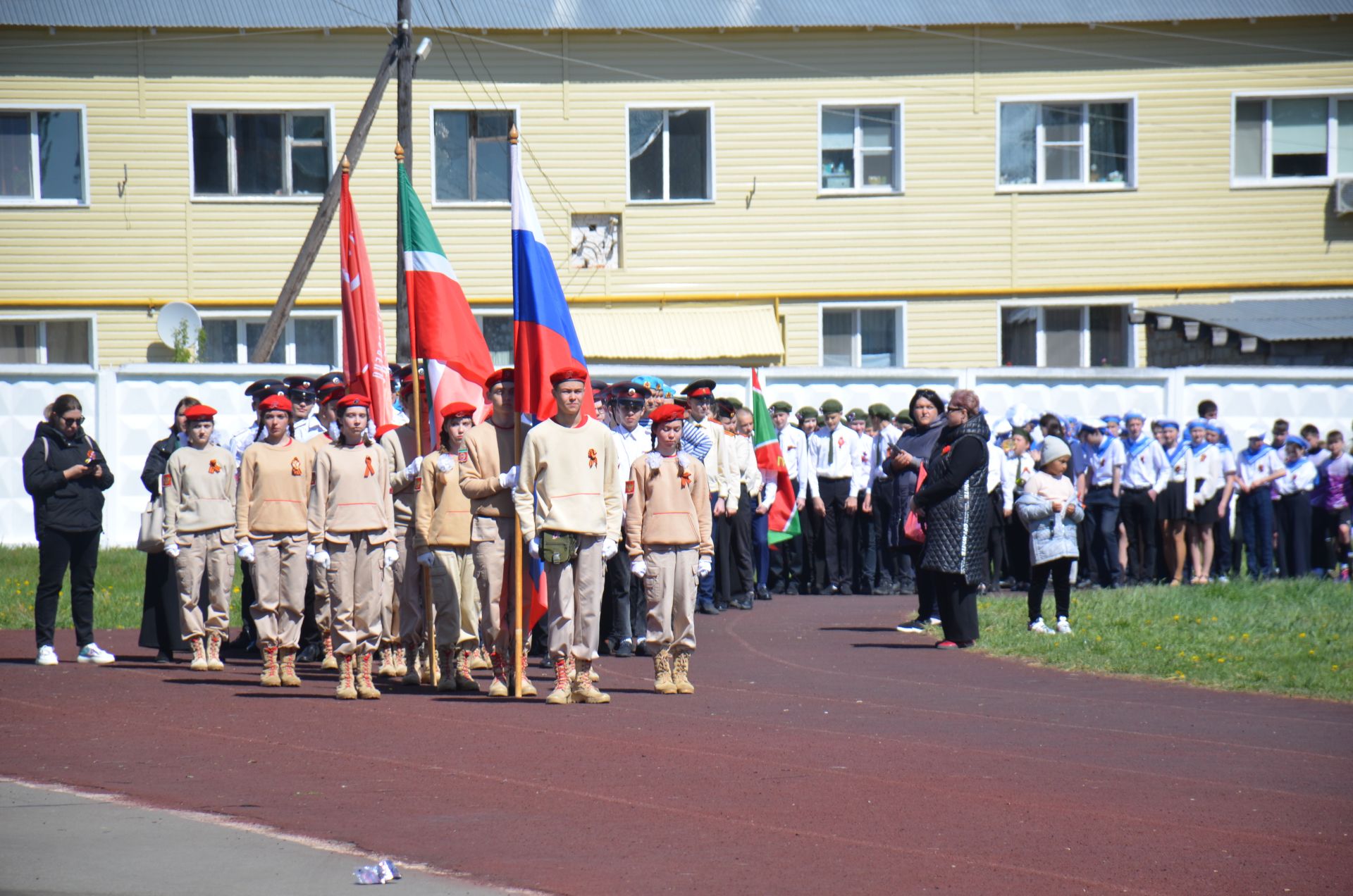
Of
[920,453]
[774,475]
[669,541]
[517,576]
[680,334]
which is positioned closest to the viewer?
[517,576]

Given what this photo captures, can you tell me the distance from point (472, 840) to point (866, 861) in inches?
64.7

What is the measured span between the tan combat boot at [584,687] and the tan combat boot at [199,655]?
336 centimetres

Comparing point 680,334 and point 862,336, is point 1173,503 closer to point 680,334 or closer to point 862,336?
point 862,336

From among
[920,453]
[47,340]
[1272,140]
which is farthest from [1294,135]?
[47,340]

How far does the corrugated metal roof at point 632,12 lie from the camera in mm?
25766

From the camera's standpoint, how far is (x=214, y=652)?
12.3m

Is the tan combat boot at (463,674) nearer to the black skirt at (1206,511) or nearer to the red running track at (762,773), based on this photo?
the red running track at (762,773)

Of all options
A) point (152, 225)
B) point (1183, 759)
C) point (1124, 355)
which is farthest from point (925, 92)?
point (1183, 759)

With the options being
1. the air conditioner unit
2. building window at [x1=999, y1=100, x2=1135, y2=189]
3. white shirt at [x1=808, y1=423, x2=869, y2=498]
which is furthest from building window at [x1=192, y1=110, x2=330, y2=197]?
the air conditioner unit

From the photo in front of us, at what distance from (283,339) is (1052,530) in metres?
16.3

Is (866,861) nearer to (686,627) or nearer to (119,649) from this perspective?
(686,627)

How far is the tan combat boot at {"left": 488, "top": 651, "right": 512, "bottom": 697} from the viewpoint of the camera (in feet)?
35.8

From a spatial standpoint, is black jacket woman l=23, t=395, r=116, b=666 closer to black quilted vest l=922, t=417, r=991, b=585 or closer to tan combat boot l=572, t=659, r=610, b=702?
tan combat boot l=572, t=659, r=610, b=702

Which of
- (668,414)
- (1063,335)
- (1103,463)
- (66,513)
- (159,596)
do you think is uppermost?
(1063,335)
